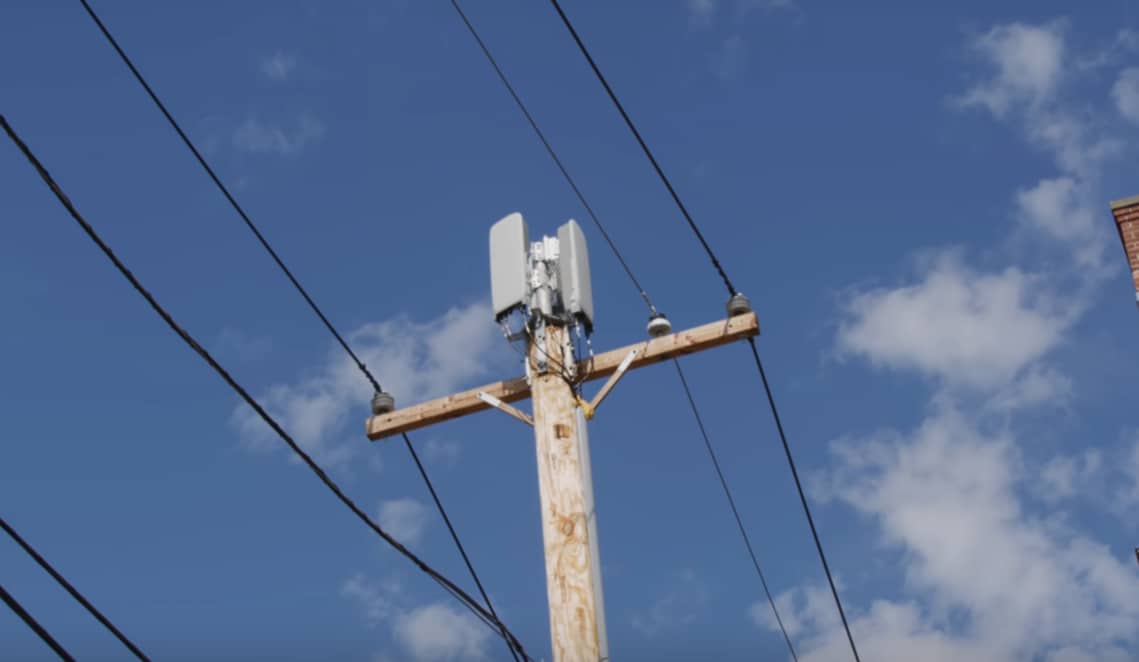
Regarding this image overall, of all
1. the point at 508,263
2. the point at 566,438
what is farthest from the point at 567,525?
the point at 508,263

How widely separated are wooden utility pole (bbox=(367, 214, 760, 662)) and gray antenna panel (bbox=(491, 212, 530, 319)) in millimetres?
12

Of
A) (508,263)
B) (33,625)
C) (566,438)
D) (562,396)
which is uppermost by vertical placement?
(508,263)

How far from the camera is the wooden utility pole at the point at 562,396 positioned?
857cm

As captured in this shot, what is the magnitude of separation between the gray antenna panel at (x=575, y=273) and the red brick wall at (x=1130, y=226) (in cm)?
897

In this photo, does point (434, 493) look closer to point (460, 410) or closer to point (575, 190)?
point (460, 410)

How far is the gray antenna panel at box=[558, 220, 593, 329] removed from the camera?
10.2 m

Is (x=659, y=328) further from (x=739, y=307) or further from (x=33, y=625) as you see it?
(x=33, y=625)

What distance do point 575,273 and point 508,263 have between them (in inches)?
26.1

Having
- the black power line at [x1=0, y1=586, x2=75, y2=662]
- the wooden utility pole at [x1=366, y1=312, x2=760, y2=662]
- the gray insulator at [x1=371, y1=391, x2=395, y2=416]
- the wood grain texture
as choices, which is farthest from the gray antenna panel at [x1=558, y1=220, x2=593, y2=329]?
the black power line at [x1=0, y1=586, x2=75, y2=662]

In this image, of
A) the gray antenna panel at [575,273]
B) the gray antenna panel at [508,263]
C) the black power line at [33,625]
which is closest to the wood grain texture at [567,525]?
the gray antenna panel at [575,273]

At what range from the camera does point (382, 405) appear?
35.4 feet

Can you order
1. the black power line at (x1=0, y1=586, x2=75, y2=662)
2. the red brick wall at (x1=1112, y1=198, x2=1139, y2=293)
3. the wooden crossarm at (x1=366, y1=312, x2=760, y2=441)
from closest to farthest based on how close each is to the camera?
the black power line at (x1=0, y1=586, x2=75, y2=662), the wooden crossarm at (x1=366, y1=312, x2=760, y2=441), the red brick wall at (x1=1112, y1=198, x2=1139, y2=293)

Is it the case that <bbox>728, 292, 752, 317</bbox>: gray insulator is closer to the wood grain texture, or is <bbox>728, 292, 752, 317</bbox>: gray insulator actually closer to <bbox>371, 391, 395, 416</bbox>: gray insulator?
the wood grain texture

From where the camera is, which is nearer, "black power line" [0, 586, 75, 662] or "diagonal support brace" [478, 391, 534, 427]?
"black power line" [0, 586, 75, 662]
